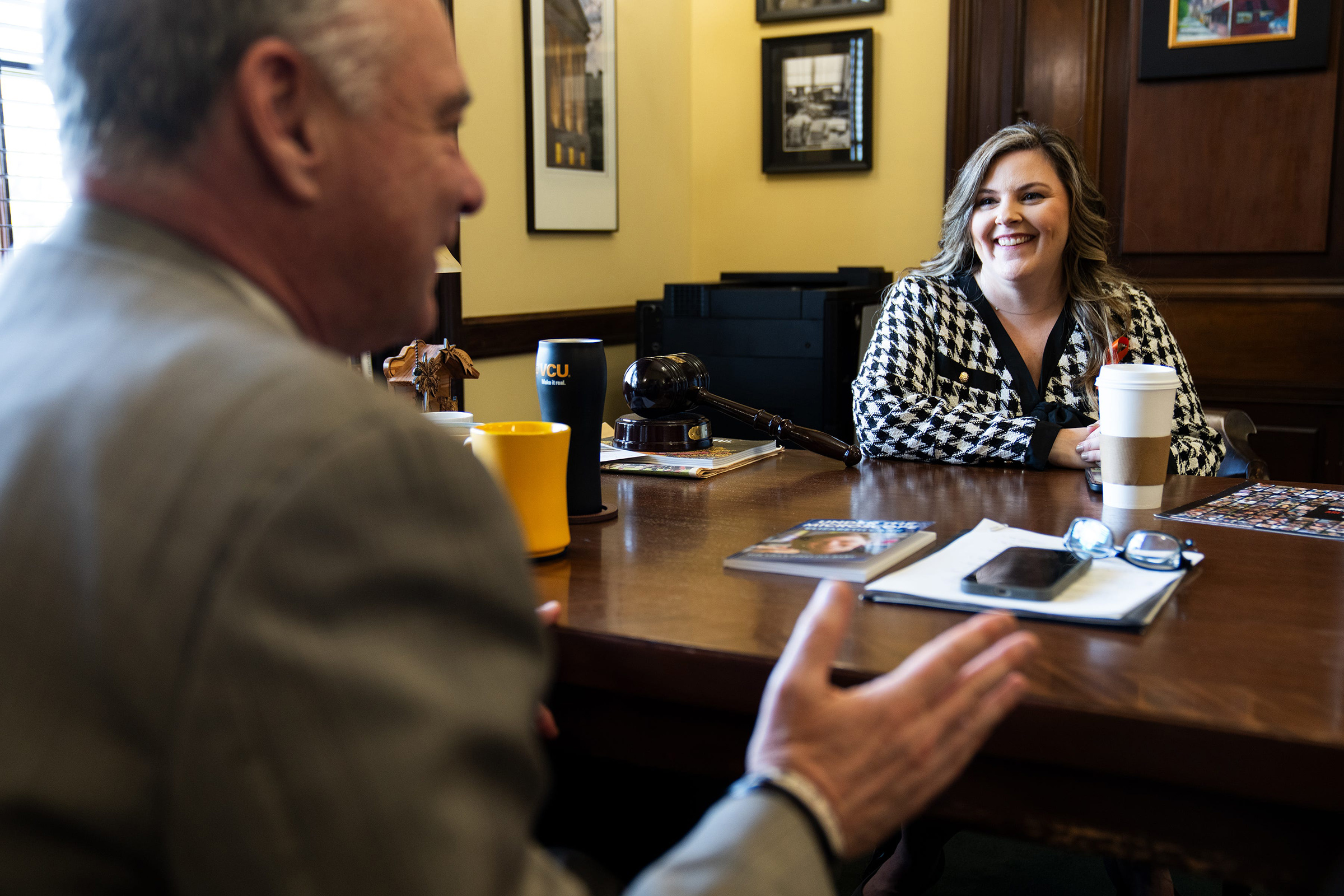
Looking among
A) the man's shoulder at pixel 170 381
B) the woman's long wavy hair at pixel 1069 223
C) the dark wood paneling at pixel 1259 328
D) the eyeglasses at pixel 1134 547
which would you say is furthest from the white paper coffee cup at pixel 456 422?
the dark wood paneling at pixel 1259 328

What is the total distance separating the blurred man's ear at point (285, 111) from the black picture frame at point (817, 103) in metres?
3.44

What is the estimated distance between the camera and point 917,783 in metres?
0.72

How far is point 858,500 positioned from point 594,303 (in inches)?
89.8

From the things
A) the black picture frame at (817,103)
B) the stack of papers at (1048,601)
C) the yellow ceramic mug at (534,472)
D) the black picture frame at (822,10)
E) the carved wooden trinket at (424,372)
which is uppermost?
the black picture frame at (822,10)

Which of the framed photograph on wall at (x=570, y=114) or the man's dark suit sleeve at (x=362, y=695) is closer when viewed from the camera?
the man's dark suit sleeve at (x=362, y=695)

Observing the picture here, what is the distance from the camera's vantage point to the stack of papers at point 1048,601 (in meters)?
0.93

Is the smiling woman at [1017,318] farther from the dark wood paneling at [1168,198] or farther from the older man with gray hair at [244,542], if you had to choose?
the older man with gray hair at [244,542]

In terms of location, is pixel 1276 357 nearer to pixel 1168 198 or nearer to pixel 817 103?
pixel 1168 198

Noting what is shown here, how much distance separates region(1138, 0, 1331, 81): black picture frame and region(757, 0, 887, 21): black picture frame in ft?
2.80

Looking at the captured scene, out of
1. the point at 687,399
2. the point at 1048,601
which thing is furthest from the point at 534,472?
the point at 687,399

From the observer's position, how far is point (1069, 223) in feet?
7.80

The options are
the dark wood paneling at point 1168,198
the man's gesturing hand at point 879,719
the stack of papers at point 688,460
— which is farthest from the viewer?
the dark wood paneling at point 1168,198

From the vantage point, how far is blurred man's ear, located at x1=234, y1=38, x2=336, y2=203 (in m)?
0.59

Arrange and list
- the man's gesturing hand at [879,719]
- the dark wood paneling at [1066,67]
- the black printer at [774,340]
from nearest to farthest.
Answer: the man's gesturing hand at [879,719], the black printer at [774,340], the dark wood paneling at [1066,67]
